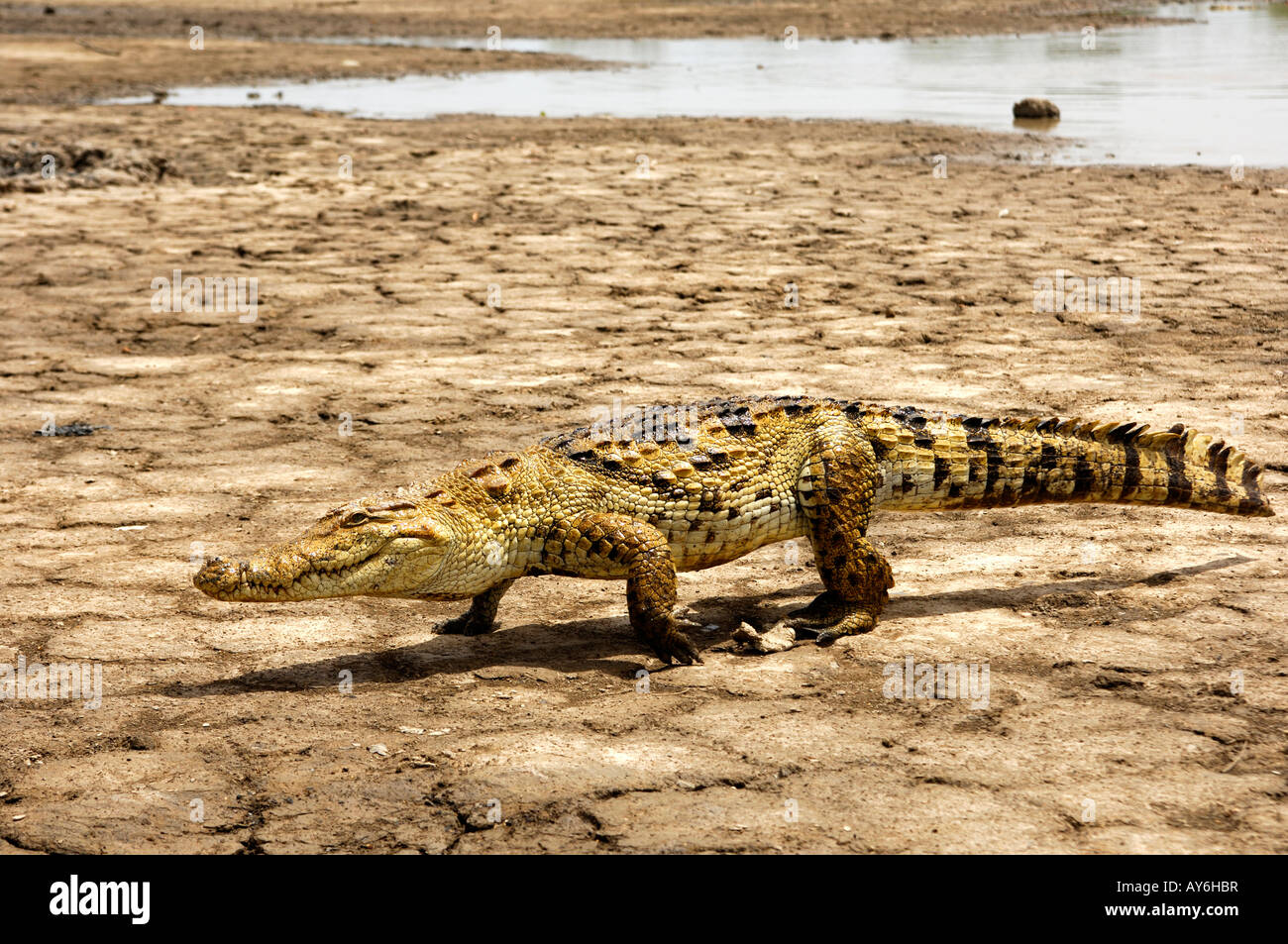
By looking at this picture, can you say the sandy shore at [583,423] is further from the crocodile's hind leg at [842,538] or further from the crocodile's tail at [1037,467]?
the crocodile's tail at [1037,467]

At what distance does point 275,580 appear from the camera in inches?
142

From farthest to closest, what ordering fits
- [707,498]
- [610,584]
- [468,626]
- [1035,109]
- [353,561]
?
[1035,109], [610,584], [468,626], [707,498], [353,561]

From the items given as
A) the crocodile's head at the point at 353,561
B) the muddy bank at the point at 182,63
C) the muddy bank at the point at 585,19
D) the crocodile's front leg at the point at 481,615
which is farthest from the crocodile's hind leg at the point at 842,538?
the muddy bank at the point at 585,19

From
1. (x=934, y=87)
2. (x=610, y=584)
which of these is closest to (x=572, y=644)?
(x=610, y=584)

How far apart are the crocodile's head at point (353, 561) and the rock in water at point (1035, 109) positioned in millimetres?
11792

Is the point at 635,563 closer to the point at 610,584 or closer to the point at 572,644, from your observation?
the point at 572,644

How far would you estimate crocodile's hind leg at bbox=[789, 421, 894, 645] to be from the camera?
4043 millimetres

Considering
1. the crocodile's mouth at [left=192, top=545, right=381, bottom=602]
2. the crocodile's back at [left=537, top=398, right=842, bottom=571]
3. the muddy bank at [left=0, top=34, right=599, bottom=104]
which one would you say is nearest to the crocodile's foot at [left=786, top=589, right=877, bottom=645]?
the crocodile's back at [left=537, top=398, right=842, bottom=571]

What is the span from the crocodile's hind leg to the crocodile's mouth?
4.44 feet

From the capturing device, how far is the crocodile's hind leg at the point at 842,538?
159 inches

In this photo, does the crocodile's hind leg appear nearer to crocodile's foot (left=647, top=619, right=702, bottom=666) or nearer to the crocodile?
the crocodile

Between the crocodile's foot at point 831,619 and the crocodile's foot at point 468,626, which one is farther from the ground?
the crocodile's foot at point 831,619

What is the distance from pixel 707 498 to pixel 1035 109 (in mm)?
11357

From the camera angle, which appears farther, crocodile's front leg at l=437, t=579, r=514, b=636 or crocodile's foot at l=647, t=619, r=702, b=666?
crocodile's front leg at l=437, t=579, r=514, b=636
